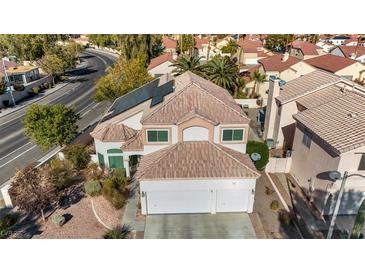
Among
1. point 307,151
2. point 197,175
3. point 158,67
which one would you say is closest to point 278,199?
point 307,151

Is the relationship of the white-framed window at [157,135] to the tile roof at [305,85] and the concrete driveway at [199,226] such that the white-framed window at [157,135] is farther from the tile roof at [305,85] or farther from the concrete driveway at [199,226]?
the tile roof at [305,85]

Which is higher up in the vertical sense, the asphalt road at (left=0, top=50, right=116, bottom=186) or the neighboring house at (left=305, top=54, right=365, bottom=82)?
the neighboring house at (left=305, top=54, right=365, bottom=82)

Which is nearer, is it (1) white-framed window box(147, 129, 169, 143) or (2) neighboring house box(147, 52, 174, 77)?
(1) white-framed window box(147, 129, 169, 143)

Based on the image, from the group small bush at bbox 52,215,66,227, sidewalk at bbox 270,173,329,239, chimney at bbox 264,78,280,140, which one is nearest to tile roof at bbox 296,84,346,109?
chimney at bbox 264,78,280,140

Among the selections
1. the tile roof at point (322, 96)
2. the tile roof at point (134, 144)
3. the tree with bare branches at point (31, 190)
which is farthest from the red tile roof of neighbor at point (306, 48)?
the tree with bare branches at point (31, 190)

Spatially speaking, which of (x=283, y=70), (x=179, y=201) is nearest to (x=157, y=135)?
(x=179, y=201)

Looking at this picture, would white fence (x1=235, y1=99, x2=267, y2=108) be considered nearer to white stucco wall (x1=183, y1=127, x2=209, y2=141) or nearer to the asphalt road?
the asphalt road

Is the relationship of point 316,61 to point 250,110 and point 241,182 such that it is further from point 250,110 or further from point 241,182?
point 241,182
